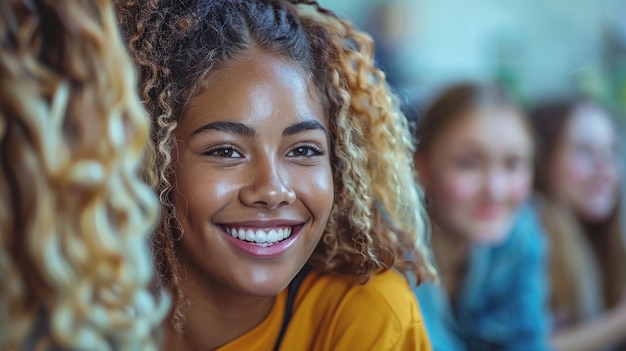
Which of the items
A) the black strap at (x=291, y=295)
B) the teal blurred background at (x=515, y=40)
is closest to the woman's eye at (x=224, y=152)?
the black strap at (x=291, y=295)

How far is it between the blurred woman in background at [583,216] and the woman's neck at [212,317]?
1.09 metres

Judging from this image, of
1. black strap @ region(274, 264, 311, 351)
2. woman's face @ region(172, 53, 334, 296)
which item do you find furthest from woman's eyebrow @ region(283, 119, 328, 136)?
black strap @ region(274, 264, 311, 351)

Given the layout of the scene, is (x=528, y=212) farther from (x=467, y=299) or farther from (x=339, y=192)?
(x=339, y=192)

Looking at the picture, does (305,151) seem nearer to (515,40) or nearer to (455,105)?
(455,105)

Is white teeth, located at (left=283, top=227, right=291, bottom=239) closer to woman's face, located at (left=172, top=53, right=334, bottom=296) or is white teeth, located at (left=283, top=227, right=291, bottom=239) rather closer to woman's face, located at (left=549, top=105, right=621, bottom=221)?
woman's face, located at (left=172, top=53, right=334, bottom=296)

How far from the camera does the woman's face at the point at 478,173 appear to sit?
1.66 m

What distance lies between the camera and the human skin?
970 mm

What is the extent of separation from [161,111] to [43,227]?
1.31ft

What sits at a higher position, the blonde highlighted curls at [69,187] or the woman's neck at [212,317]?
the blonde highlighted curls at [69,187]

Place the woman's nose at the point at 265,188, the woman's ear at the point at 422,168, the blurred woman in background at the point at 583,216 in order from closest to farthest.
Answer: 1. the woman's nose at the point at 265,188
2. the woman's ear at the point at 422,168
3. the blurred woman in background at the point at 583,216

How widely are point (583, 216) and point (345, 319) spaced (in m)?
1.23

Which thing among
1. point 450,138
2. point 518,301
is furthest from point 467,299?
point 450,138

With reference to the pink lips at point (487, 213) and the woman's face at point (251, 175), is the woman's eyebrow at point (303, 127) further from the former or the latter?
the pink lips at point (487, 213)

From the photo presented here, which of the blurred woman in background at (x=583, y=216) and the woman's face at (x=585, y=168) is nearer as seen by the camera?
the blurred woman in background at (x=583, y=216)
